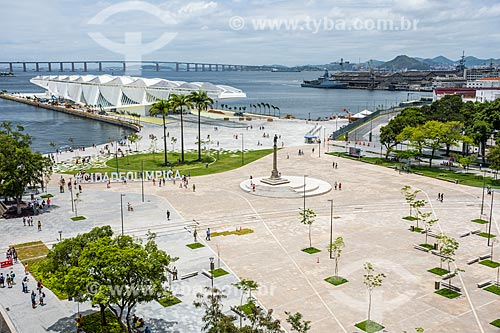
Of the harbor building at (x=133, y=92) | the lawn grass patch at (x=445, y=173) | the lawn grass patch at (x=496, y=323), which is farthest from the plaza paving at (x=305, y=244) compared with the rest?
the harbor building at (x=133, y=92)

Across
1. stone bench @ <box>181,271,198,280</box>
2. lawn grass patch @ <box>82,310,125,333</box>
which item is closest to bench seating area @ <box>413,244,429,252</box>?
stone bench @ <box>181,271,198,280</box>

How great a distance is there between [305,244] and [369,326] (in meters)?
14.0

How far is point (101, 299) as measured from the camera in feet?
76.9

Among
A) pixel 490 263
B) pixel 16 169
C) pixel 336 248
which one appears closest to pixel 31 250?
pixel 16 169

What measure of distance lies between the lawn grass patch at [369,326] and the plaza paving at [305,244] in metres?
0.51

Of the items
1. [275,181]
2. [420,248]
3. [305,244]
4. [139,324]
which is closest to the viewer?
[139,324]

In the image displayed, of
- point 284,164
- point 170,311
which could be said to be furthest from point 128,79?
point 170,311

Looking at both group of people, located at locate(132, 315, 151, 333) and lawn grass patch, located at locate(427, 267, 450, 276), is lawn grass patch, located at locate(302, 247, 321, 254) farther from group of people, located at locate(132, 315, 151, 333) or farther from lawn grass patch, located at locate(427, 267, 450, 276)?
group of people, located at locate(132, 315, 151, 333)

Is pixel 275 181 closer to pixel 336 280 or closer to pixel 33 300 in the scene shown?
pixel 336 280

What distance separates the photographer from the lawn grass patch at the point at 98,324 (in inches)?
1094

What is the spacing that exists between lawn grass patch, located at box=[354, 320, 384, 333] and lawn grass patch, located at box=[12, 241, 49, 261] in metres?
25.8

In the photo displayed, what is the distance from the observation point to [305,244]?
41.7 metres

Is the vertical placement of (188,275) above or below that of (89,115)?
below

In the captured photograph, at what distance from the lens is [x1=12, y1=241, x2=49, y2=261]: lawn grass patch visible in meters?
39.2
